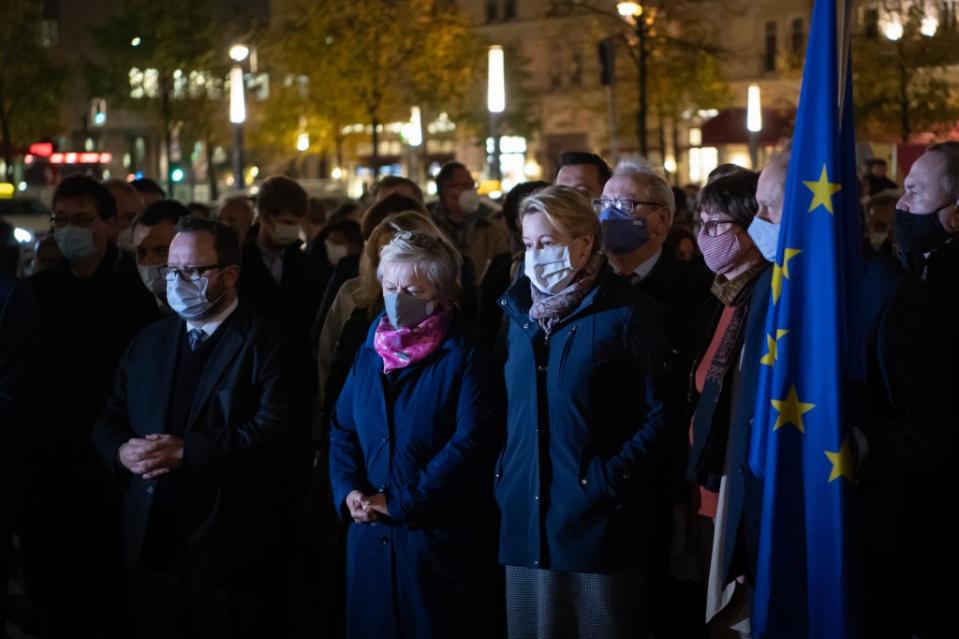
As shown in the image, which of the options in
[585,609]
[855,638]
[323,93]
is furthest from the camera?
[323,93]

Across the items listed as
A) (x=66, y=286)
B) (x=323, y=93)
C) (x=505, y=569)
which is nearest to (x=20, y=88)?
(x=323, y=93)

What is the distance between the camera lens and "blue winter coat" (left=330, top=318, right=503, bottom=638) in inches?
221

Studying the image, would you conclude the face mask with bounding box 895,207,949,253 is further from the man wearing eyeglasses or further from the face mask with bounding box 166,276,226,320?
the face mask with bounding box 166,276,226,320

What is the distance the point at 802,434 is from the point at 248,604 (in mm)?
2893

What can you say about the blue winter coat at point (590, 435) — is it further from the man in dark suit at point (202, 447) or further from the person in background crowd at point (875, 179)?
the person in background crowd at point (875, 179)

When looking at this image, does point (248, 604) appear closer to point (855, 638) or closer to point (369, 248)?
point (369, 248)

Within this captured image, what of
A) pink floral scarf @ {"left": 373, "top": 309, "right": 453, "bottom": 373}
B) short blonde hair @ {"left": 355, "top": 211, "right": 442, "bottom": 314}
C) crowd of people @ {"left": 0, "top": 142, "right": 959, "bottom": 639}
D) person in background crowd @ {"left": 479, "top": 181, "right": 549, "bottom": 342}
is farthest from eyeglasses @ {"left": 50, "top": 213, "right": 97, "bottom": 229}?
pink floral scarf @ {"left": 373, "top": 309, "right": 453, "bottom": 373}

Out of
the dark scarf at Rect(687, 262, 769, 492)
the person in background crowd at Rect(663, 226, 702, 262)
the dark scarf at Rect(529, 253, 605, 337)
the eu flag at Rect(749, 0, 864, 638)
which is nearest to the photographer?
the eu flag at Rect(749, 0, 864, 638)

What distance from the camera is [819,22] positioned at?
4480 millimetres

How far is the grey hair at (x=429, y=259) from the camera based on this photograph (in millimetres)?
5789

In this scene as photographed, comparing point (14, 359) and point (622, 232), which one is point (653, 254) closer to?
point (622, 232)

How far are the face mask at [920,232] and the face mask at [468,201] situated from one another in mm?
5082

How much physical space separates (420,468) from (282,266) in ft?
12.2

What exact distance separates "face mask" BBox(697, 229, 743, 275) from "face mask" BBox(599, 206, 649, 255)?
45.5 inches
